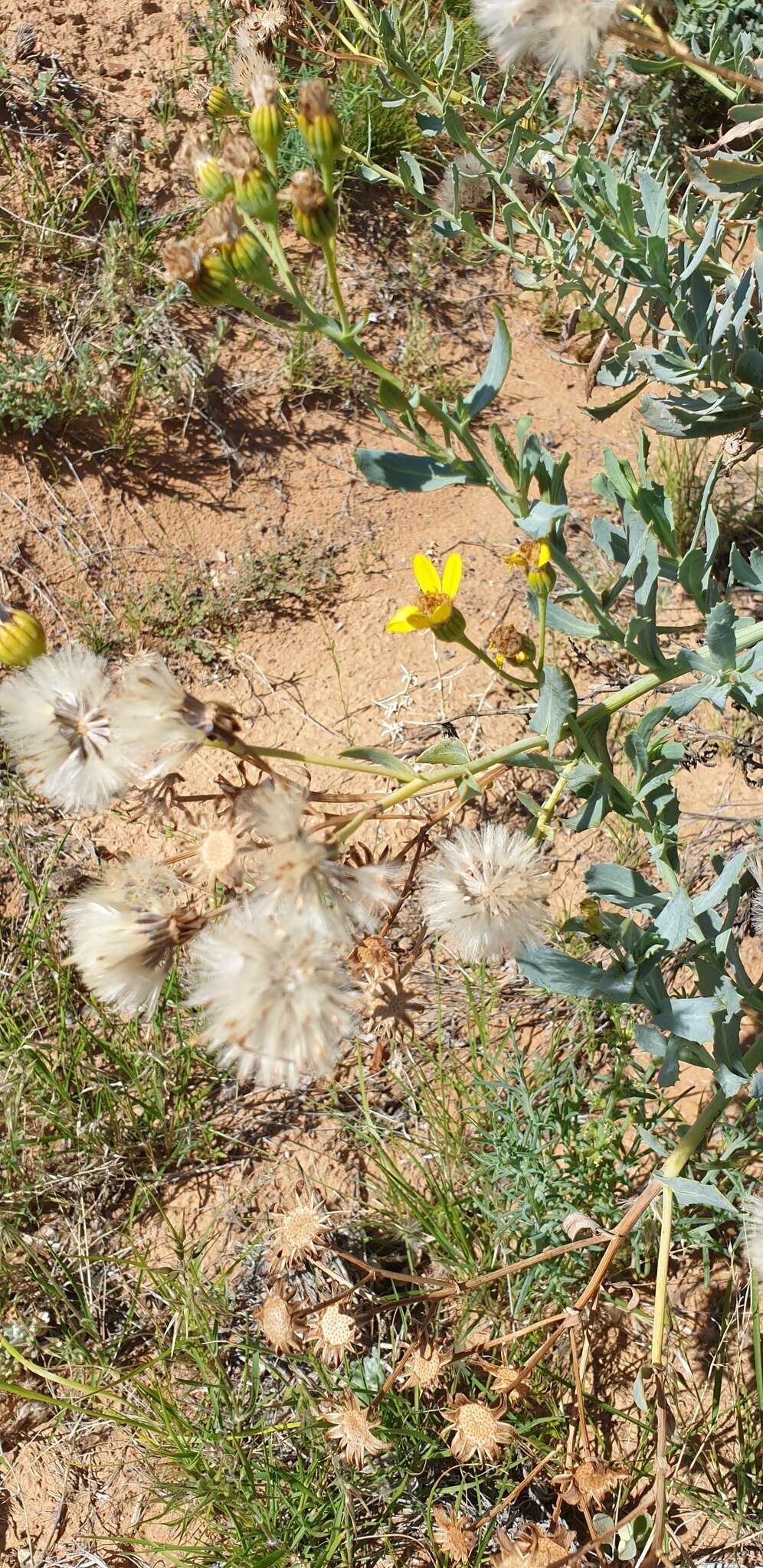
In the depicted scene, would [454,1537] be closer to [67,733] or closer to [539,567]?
[67,733]

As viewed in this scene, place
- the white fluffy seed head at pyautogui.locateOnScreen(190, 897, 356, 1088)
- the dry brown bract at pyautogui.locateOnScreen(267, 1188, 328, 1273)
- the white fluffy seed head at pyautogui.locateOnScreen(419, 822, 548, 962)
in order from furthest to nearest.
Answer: the dry brown bract at pyautogui.locateOnScreen(267, 1188, 328, 1273)
the white fluffy seed head at pyautogui.locateOnScreen(419, 822, 548, 962)
the white fluffy seed head at pyautogui.locateOnScreen(190, 897, 356, 1088)

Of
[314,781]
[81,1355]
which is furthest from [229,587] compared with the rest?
[81,1355]

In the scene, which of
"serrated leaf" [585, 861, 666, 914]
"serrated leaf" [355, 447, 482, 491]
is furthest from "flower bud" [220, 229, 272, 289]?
"serrated leaf" [585, 861, 666, 914]

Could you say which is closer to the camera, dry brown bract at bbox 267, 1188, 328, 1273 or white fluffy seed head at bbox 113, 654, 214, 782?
white fluffy seed head at bbox 113, 654, 214, 782

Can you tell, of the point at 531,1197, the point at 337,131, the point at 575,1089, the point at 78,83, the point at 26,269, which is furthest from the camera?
the point at 78,83

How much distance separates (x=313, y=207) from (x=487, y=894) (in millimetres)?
851

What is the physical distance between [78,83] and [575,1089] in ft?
11.3

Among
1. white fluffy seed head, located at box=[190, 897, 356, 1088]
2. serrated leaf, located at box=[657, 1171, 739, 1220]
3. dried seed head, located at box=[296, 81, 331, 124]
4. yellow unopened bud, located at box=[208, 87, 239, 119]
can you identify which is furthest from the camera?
yellow unopened bud, located at box=[208, 87, 239, 119]

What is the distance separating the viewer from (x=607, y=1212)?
203cm

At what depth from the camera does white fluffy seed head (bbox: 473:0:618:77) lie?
1.42 metres

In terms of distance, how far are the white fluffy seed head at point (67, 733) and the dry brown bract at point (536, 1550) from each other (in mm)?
1082

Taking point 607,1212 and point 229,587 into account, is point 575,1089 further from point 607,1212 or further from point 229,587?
point 229,587

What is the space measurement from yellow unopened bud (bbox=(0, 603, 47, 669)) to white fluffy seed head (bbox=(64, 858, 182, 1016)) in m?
0.29

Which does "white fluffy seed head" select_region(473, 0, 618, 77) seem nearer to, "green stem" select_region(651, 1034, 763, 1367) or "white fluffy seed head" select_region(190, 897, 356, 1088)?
"white fluffy seed head" select_region(190, 897, 356, 1088)
